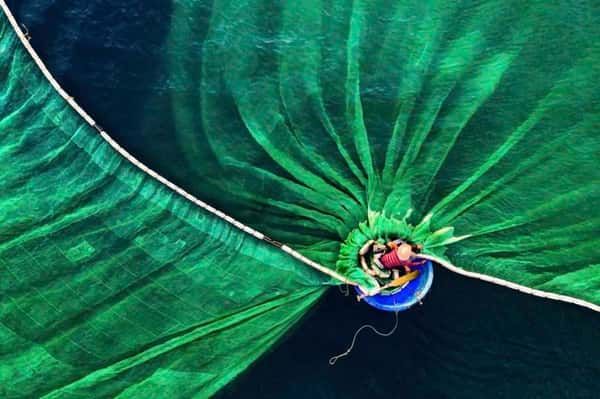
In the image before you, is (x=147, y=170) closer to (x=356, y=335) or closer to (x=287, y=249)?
(x=287, y=249)

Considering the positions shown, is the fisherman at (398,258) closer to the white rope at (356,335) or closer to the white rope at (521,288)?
the white rope at (521,288)

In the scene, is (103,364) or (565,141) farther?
(565,141)

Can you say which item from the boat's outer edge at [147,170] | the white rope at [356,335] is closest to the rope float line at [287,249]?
the boat's outer edge at [147,170]

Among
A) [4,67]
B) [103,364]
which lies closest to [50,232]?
[103,364]

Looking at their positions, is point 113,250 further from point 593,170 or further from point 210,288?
point 593,170

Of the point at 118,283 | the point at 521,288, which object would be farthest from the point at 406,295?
the point at 118,283

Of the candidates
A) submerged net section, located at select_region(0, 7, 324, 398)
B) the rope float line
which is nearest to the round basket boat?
the rope float line

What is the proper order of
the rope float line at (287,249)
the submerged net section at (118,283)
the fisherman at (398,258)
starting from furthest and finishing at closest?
the rope float line at (287,249)
the submerged net section at (118,283)
the fisherman at (398,258)
